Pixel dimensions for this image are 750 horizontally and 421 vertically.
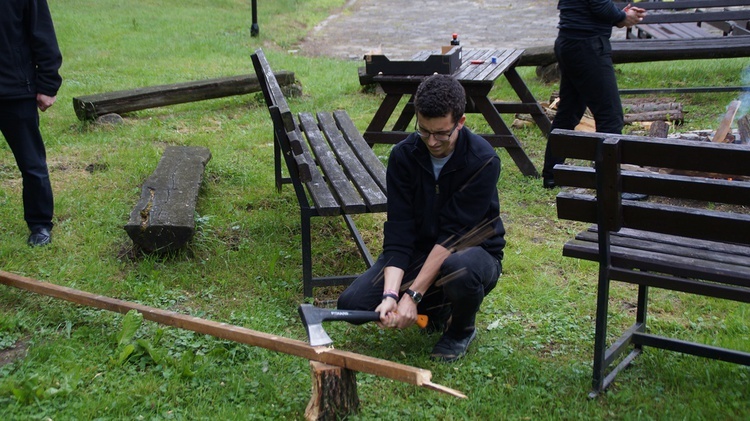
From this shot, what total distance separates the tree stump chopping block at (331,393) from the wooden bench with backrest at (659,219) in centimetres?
113

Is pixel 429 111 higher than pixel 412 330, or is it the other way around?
pixel 429 111

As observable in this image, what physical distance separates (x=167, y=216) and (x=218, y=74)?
6.02m

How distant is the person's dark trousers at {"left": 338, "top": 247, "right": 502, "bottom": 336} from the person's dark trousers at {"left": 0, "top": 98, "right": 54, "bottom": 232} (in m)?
2.62

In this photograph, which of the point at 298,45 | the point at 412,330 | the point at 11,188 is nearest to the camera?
the point at 412,330

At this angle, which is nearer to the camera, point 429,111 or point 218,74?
point 429,111

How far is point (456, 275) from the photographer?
12.0 ft

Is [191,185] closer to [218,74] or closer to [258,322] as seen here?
[258,322]

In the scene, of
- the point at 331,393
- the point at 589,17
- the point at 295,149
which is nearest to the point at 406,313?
the point at 331,393

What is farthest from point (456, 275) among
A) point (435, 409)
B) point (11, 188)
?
point (11, 188)

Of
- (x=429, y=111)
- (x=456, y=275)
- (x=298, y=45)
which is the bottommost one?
(x=298, y=45)

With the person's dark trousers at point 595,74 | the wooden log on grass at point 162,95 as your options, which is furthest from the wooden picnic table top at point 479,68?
the wooden log on grass at point 162,95

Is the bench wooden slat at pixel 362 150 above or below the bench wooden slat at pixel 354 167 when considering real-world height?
below

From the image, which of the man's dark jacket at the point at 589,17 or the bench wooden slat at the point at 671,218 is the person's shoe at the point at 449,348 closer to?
the bench wooden slat at the point at 671,218

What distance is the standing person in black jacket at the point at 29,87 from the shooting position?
5090 millimetres
